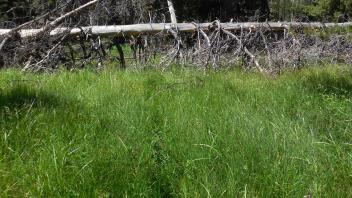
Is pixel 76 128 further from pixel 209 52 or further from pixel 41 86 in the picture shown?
pixel 209 52

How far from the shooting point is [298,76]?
6590 mm

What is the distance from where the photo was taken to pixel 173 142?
3430 mm

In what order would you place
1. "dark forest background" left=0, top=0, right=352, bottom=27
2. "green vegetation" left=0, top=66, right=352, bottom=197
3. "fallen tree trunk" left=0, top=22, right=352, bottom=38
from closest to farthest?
"green vegetation" left=0, top=66, right=352, bottom=197, "fallen tree trunk" left=0, top=22, right=352, bottom=38, "dark forest background" left=0, top=0, right=352, bottom=27

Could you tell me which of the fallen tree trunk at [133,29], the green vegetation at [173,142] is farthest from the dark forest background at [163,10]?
the green vegetation at [173,142]

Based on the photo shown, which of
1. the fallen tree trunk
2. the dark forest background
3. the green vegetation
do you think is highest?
the dark forest background

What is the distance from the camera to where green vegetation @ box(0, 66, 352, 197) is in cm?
Result: 275

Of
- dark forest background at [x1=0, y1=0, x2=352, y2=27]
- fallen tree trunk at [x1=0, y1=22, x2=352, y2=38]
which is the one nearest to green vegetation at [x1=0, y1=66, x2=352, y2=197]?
fallen tree trunk at [x1=0, y1=22, x2=352, y2=38]

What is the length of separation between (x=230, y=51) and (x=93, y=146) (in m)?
5.77

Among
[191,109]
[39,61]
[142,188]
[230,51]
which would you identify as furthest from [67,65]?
[142,188]

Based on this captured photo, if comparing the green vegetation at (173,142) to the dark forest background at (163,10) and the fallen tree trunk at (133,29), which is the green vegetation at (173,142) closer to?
the fallen tree trunk at (133,29)

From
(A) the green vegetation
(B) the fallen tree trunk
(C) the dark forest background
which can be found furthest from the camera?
(C) the dark forest background

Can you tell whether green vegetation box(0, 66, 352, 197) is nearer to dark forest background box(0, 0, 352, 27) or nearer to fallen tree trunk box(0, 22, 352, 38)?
fallen tree trunk box(0, 22, 352, 38)

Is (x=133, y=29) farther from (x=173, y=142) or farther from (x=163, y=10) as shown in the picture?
(x=173, y=142)

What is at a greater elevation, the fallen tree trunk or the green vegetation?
the fallen tree trunk
